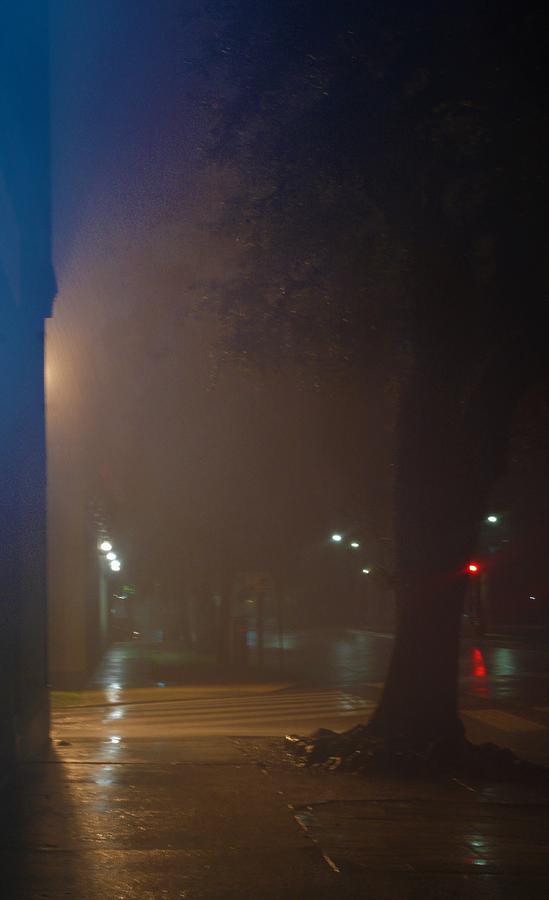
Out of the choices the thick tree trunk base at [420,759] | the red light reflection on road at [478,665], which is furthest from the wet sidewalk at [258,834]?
the red light reflection on road at [478,665]

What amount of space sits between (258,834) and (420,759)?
3.65 metres

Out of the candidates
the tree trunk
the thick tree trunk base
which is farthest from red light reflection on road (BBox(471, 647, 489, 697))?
the thick tree trunk base

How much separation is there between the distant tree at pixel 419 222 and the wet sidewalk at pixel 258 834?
186 centimetres

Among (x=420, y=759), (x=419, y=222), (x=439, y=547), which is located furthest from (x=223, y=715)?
(x=419, y=222)

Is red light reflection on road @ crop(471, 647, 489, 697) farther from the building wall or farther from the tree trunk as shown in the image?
the building wall

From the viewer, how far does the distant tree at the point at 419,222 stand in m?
10.5

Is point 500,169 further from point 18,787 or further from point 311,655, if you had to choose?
point 311,655

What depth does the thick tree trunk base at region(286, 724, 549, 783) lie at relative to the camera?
11156 millimetres

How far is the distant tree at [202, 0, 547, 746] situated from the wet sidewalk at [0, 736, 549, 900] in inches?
73.3

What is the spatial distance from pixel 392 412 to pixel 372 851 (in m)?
10.2

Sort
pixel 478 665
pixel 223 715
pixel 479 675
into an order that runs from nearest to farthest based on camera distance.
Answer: pixel 223 715
pixel 479 675
pixel 478 665

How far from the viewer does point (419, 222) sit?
11.2 meters

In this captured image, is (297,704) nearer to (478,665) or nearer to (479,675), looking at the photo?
(479,675)

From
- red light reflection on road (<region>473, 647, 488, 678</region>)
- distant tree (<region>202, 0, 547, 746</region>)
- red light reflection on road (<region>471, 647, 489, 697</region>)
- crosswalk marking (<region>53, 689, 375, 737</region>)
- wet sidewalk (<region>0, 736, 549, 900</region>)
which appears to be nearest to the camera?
wet sidewalk (<region>0, 736, 549, 900</region>)
